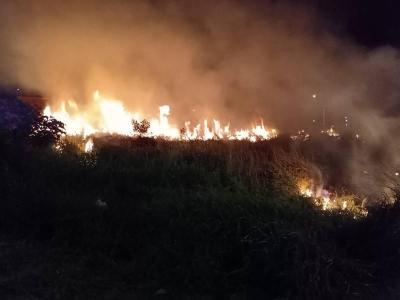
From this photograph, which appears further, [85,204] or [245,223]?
[85,204]

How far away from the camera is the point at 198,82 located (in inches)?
818

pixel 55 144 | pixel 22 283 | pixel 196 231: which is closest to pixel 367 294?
pixel 196 231

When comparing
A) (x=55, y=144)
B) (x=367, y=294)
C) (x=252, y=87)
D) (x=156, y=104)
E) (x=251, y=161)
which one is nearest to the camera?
(x=367, y=294)

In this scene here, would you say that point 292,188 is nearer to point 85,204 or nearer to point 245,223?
point 245,223

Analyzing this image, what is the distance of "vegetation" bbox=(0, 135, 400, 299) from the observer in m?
4.48

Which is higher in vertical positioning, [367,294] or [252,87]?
[252,87]

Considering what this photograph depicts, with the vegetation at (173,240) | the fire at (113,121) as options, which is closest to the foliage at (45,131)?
the vegetation at (173,240)

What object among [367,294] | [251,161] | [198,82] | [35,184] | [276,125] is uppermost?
[198,82]

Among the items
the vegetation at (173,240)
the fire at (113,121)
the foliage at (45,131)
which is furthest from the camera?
the fire at (113,121)

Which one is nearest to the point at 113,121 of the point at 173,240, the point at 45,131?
the point at 45,131

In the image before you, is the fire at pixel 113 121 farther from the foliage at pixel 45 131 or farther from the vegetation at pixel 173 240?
the vegetation at pixel 173 240

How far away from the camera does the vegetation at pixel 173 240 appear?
4480 mm

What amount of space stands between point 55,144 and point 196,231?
503 cm

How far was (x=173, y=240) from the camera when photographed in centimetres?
518
